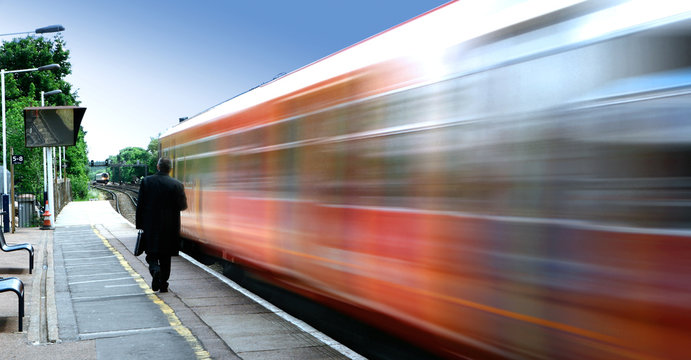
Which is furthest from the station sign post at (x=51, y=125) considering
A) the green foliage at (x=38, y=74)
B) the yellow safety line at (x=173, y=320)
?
the green foliage at (x=38, y=74)

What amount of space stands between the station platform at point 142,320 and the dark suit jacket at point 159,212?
0.63 metres

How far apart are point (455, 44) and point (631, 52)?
155cm

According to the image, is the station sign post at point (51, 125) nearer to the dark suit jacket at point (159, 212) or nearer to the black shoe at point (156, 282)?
the dark suit jacket at point (159, 212)

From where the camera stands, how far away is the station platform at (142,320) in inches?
238

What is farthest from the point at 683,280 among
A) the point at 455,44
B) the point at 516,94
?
the point at 455,44

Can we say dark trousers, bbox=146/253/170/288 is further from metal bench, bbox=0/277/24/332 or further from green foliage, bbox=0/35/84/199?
green foliage, bbox=0/35/84/199

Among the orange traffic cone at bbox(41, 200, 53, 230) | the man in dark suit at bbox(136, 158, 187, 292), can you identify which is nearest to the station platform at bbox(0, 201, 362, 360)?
the man in dark suit at bbox(136, 158, 187, 292)

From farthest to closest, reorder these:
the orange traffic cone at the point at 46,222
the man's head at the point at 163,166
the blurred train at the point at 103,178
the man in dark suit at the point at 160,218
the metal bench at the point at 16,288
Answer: the blurred train at the point at 103,178 < the orange traffic cone at the point at 46,222 < the man's head at the point at 163,166 < the man in dark suit at the point at 160,218 < the metal bench at the point at 16,288

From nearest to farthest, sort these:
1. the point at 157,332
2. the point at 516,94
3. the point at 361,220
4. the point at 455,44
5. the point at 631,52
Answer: the point at 631,52, the point at 516,94, the point at 455,44, the point at 361,220, the point at 157,332

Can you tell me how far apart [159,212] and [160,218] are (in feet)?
0.25

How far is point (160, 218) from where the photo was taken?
9.10 m

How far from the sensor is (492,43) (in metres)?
4.07

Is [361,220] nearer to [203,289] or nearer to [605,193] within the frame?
[605,193]

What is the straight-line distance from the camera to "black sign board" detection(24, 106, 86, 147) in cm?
2025
